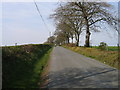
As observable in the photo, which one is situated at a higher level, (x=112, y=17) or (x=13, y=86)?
(x=112, y=17)

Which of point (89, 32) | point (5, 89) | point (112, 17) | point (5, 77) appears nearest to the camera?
point (5, 89)

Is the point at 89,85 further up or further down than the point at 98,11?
further down

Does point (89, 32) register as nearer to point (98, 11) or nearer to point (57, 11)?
point (98, 11)

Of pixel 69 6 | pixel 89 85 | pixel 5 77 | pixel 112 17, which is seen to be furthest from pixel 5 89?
pixel 69 6

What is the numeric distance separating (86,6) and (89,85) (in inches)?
911

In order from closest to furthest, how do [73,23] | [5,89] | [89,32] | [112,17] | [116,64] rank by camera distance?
[5,89]
[116,64]
[112,17]
[89,32]
[73,23]

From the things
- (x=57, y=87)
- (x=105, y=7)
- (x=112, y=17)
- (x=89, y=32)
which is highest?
(x=105, y=7)

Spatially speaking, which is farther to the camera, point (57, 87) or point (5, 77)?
point (5, 77)

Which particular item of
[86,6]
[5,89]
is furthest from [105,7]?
[5,89]

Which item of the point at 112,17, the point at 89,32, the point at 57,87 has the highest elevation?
the point at 112,17

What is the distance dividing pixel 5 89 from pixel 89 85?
11.0 feet

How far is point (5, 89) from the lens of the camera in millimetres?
6105

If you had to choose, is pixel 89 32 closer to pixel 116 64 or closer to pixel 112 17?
pixel 112 17

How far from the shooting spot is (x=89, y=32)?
30.4m
